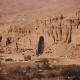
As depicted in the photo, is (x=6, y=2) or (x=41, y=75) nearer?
(x=41, y=75)

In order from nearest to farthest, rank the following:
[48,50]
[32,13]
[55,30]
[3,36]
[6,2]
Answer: [48,50], [55,30], [3,36], [32,13], [6,2]

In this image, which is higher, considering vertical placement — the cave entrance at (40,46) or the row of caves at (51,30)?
the row of caves at (51,30)

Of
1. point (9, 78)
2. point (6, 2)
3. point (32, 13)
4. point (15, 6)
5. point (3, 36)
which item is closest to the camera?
point (9, 78)

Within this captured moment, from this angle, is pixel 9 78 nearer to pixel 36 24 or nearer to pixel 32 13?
pixel 36 24

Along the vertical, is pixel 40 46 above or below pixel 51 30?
below

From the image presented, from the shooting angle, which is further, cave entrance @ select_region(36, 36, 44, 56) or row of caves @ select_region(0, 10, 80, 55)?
cave entrance @ select_region(36, 36, 44, 56)

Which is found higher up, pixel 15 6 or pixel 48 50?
pixel 15 6

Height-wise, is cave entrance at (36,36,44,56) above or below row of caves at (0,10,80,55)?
below

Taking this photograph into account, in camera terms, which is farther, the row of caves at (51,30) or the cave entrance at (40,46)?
the cave entrance at (40,46)

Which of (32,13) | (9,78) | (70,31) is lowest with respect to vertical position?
(9,78)

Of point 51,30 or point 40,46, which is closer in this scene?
point 40,46

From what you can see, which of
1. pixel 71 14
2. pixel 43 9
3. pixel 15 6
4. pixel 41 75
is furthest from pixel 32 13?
pixel 41 75
